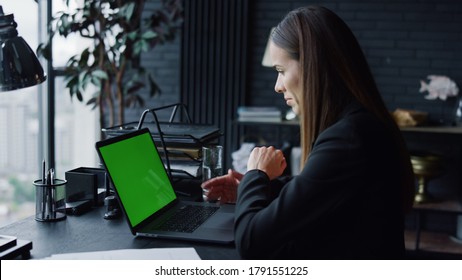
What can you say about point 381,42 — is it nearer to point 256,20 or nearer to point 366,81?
point 256,20

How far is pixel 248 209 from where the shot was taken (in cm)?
137

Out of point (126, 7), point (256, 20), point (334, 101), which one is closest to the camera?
point (334, 101)

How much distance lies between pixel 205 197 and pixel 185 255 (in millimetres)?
580

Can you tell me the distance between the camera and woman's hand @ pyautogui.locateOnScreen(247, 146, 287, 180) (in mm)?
1528

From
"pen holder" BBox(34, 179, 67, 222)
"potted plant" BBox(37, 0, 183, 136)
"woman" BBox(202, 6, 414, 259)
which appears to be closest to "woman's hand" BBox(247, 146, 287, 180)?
"woman" BBox(202, 6, 414, 259)

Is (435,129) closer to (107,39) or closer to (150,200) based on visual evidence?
(107,39)

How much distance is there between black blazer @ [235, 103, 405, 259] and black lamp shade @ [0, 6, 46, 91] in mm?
667

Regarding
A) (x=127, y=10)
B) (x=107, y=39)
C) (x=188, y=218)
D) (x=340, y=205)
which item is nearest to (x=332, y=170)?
(x=340, y=205)

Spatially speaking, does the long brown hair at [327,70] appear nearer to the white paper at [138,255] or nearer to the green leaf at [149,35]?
the white paper at [138,255]

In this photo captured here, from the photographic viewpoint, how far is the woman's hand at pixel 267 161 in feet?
5.01

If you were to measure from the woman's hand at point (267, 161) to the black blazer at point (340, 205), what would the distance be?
19 cm

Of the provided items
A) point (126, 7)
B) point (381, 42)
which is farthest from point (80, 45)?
point (381, 42)

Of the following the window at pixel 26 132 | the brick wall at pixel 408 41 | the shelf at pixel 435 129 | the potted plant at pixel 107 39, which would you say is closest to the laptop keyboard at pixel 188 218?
the window at pixel 26 132

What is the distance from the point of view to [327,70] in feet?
4.35
